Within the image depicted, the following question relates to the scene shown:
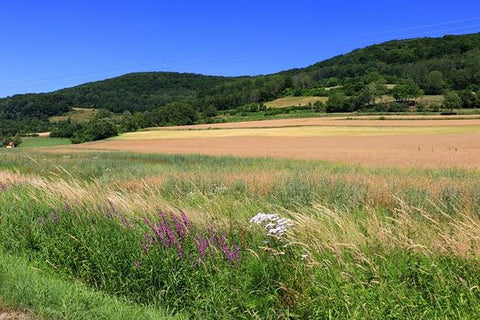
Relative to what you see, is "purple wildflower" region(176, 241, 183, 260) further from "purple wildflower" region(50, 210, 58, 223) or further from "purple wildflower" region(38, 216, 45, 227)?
"purple wildflower" region(38, 216, 45, 227)

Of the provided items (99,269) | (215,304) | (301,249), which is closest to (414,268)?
(301,249)

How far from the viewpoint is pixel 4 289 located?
479 cm

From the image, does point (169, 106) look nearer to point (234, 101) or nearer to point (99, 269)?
point (234, 101)

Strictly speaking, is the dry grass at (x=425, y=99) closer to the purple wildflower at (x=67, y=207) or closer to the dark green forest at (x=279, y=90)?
the dark green forest at (x=279, y=90)

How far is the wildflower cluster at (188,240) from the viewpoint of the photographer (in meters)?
5.11

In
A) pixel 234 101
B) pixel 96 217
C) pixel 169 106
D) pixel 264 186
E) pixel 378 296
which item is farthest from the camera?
pixel 234 101

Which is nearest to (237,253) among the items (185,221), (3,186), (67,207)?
(185,221)

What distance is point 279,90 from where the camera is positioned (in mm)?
146125

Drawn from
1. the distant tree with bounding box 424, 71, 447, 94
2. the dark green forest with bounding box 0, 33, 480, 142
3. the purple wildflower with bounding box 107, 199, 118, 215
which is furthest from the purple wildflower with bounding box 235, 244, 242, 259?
the distant tree with bounding box 424, 71, 447, 94

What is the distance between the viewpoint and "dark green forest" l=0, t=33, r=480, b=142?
352ft

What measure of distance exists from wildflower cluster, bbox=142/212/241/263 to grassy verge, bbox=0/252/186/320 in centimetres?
89

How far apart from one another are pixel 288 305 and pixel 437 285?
4.91ft

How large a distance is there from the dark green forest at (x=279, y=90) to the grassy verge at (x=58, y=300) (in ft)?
326

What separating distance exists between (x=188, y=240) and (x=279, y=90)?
472 feet
